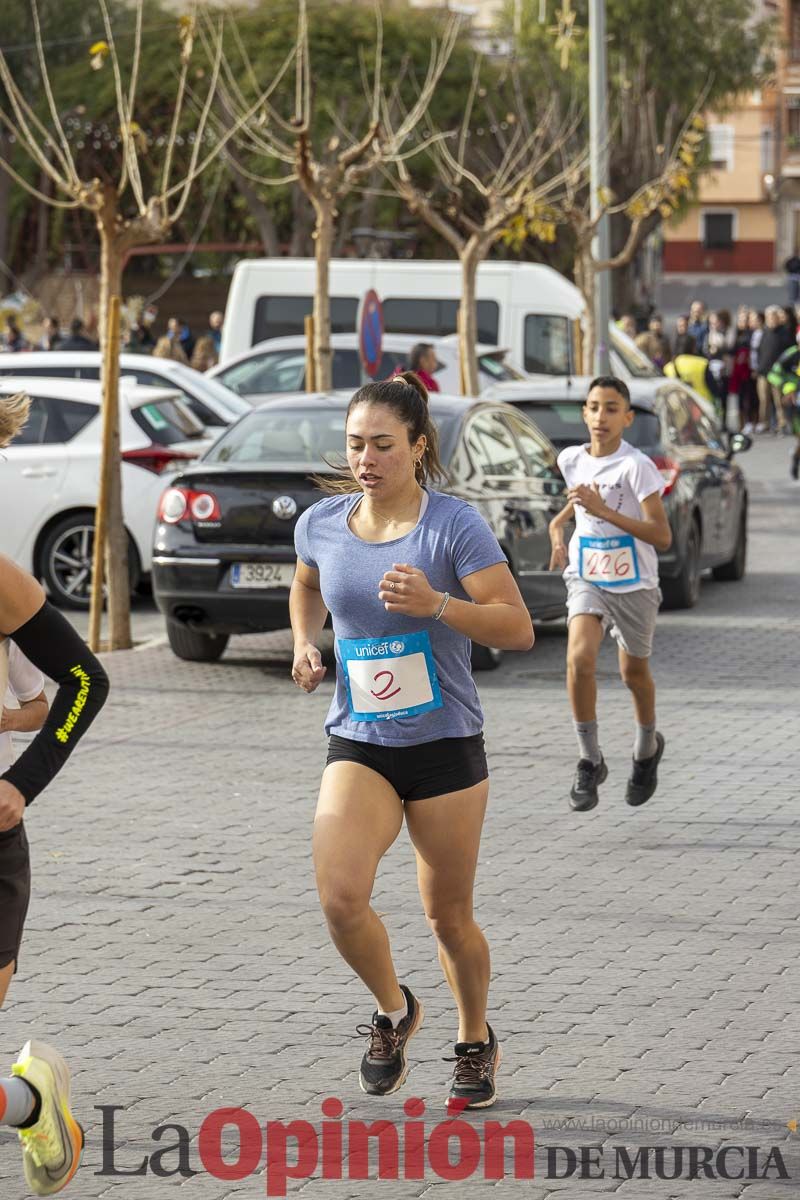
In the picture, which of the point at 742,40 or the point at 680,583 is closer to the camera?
the point at 680,583

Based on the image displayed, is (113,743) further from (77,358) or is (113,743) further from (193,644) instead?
(77,358)

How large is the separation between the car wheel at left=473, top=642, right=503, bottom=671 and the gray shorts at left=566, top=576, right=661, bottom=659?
357 centimetres

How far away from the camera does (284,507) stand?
1242 centimetres

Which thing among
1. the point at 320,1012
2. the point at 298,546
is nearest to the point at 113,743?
the point at 320,1012

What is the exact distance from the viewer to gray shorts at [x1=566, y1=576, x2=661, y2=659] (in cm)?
926

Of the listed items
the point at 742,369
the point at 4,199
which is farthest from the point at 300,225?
the point at 742,369

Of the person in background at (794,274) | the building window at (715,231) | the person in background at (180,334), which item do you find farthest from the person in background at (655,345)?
the building window at (715,231)

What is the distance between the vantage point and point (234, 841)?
336 inches

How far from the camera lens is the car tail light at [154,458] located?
15.9 meters

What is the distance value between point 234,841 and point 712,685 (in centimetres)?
467

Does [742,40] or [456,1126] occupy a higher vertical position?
[742,40]

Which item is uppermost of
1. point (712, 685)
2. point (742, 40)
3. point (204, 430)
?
point (742, 40)

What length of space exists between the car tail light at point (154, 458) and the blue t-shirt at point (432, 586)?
10.6 m

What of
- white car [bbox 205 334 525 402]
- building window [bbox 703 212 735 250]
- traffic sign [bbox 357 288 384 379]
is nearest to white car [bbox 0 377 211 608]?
traffic sign [bbox 357 288 384 379]
